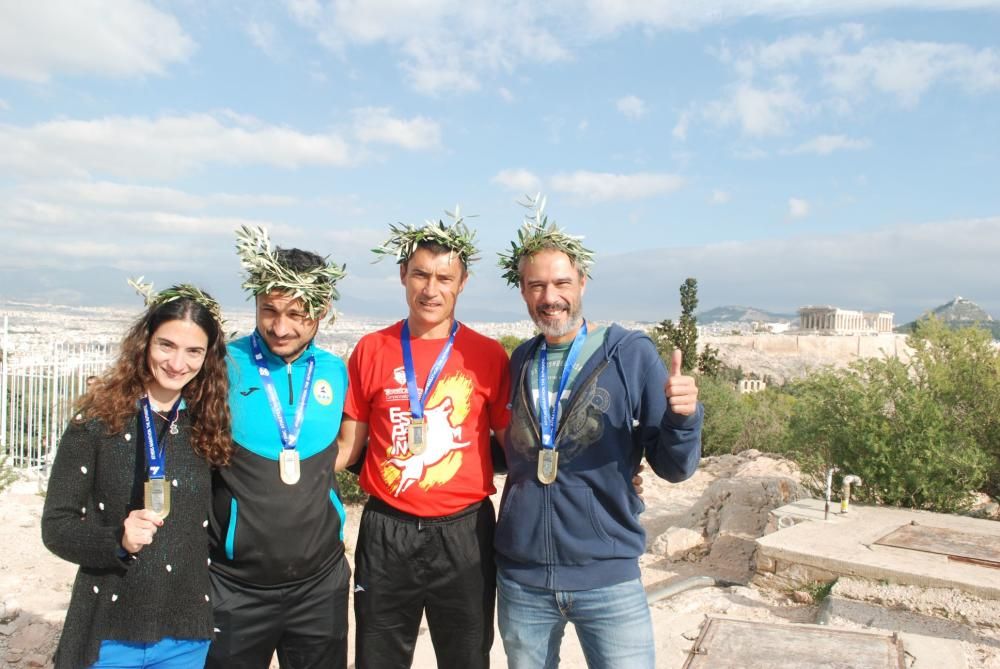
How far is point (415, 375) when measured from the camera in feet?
11.3

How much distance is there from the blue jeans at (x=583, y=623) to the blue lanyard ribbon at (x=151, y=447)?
149 cm

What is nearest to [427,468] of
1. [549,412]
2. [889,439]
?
[549,412]

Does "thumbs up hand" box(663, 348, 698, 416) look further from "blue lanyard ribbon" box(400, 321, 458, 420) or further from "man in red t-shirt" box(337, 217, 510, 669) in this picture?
"blue lanyard ribbon" box(400, 321, 458, 420)

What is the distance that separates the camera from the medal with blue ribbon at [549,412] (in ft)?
10.3

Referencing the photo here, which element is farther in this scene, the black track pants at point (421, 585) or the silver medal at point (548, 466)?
the black track pants at point (421, 585)

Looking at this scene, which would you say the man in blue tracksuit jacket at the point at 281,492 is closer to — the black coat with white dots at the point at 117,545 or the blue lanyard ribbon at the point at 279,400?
the blue lanyard ribbon at the point at 279,400

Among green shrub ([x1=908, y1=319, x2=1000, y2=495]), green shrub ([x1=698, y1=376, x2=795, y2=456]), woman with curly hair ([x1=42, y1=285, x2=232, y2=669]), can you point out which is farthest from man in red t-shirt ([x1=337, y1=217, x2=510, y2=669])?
green shrub ([x1=698, y1=376, x2=795, y2=456])

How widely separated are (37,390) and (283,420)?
9492mm

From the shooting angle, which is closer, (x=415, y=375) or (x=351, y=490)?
(x=415, y=375)

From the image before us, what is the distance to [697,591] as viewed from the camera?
22.5ft

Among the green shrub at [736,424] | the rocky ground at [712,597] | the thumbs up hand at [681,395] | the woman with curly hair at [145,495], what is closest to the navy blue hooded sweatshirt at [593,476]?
the thumbs up hand at [681,395]

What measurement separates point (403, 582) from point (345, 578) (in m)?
0.29

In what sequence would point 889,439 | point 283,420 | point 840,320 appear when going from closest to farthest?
point 283,420 < point 889,439 < point 840,320

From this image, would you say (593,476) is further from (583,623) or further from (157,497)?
(157,497)
